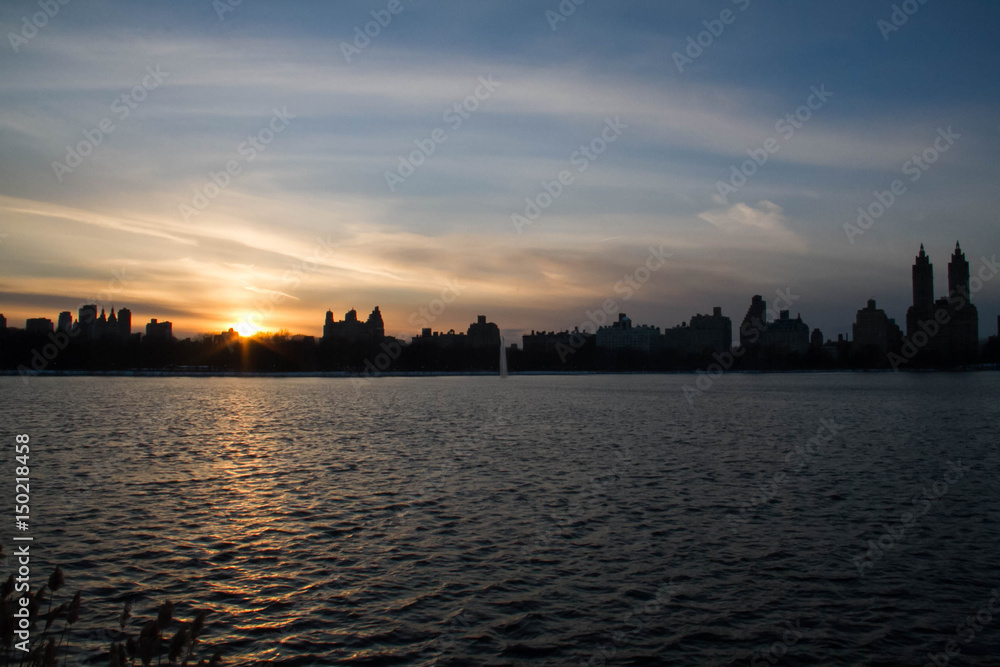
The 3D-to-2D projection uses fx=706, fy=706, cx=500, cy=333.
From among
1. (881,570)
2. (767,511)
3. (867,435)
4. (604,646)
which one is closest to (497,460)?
(767,511)

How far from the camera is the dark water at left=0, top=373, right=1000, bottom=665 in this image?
605 inches

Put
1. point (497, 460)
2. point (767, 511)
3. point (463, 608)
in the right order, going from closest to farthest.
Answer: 1. point (463, 608)
2. point (767, 511)
3. point (497, 460)

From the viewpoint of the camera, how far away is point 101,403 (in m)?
88.9

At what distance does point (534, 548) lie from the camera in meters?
22.0

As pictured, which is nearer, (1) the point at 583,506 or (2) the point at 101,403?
(1) the point at 583,506

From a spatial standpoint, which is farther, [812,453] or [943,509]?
[812,453]

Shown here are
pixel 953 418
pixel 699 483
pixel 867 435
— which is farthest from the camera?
pixel 953 418

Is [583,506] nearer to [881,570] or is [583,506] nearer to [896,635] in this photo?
[881,570]

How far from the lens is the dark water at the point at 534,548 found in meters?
15.4

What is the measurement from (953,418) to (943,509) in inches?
2096

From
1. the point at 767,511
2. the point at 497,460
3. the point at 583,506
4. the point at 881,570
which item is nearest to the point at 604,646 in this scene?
the point at 881,570

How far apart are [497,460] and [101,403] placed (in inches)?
2726

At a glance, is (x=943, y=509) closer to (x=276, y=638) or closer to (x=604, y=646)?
(x=604, y=646)

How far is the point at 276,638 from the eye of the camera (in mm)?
15070
